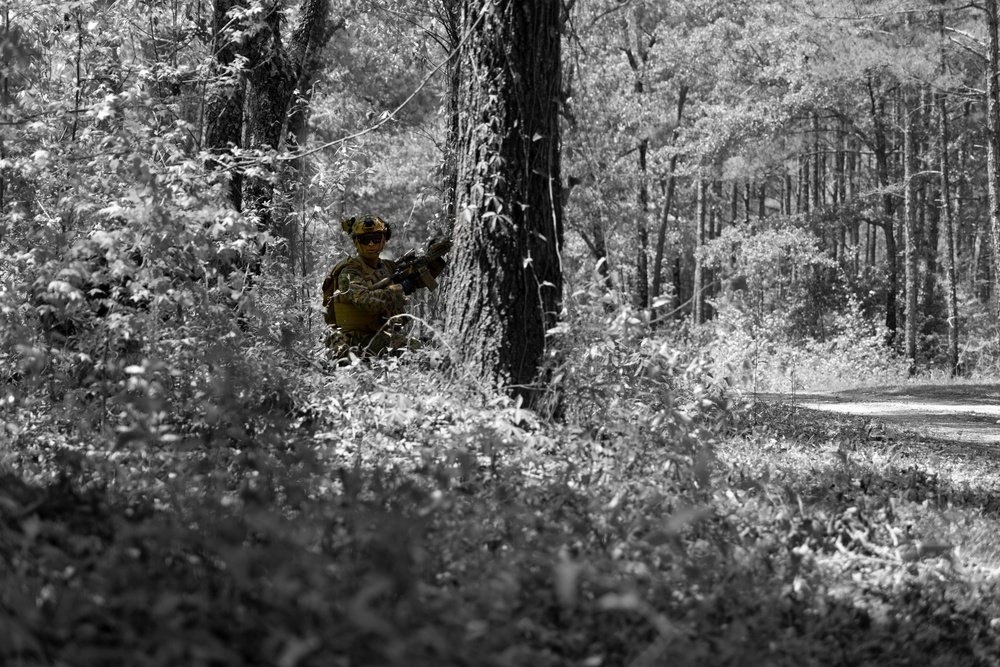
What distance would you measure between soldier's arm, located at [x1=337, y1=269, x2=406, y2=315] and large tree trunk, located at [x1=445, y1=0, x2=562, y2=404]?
3.97 ft

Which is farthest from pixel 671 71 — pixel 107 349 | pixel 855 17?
pixel 107 349

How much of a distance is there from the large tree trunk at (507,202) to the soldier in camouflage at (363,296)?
49.4 inches

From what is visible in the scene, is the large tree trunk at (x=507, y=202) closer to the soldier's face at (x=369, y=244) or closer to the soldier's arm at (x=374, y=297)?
the soldier's arm at (x=374, y=297)

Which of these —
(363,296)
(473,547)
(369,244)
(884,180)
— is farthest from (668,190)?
(473,547)

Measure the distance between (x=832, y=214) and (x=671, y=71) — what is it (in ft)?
22.3

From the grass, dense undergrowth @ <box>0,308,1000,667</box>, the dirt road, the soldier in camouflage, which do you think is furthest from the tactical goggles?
the dirt road

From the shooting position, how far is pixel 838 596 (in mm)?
3852

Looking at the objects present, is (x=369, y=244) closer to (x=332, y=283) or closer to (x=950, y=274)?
(x=332, y=283)

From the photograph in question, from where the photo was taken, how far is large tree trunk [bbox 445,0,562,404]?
19.3 ft

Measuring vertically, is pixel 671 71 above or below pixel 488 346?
above

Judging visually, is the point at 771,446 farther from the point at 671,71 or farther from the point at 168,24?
the point at 671,71

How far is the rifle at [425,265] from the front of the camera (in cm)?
677

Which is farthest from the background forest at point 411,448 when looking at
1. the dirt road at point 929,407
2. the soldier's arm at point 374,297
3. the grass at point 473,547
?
the dirt road at point 929,407

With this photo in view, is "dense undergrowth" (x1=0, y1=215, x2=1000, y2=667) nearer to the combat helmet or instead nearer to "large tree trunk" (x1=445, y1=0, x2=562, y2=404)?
"large tree trunk" (x1=445, y1=0, x2=562, y2=404)
